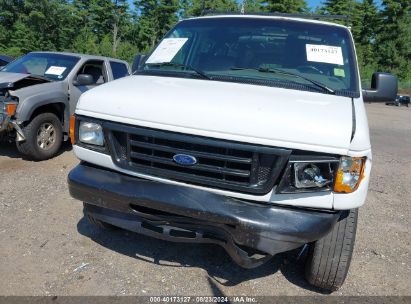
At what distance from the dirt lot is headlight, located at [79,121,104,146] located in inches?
43.5

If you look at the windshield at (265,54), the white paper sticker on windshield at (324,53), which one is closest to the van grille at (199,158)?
the windshield at (265,54)

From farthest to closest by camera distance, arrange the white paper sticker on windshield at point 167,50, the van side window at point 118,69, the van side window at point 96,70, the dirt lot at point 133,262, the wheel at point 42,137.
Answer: the van side window at point 118,69 < the van side window at point 96,70 < the wheel at point 42,137 < the white paper sticker on windshield at point 167,50 < the dirt lot at point 133,262

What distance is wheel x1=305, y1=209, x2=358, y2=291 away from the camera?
3.03 m

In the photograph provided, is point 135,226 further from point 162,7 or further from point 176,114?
point 162,7

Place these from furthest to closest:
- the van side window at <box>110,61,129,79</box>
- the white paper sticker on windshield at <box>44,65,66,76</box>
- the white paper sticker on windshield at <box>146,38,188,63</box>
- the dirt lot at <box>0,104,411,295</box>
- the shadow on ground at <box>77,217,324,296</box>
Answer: the van side window at <box>110,61,129,79</box>, the white paper sticker on windshield at <box>44,65,66,76</box>, the white paper sticker on windshield at <box>146,38,188,63</box>, the shadow on ground at <box>77,217,324,296</box>, the dirt lot at <box>0,104,411,295</box>

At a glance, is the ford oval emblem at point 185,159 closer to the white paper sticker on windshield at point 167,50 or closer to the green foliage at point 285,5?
the white paper sticker on windshield at point 167,50

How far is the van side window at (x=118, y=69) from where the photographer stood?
7.86 m

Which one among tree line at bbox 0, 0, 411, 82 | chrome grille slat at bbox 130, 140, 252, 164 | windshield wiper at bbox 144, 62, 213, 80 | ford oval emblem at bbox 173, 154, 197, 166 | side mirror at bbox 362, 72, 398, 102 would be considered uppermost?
windshield wiper at bbox 144, 62, 213, 80

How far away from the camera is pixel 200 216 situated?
8.65ft

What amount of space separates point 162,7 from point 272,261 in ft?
164

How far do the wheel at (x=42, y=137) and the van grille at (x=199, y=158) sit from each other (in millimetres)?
3674

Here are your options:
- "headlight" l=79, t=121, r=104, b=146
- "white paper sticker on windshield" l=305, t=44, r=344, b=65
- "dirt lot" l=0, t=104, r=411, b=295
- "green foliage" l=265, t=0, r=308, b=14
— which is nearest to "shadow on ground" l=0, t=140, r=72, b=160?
"dirt lot" l=0, t=104, r=411, b=295

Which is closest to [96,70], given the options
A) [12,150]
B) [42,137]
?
[42,137]

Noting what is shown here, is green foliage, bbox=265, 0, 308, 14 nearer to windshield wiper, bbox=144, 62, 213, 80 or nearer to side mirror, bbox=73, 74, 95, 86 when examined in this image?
side mirror, bbox=73, 74, 95, 86
